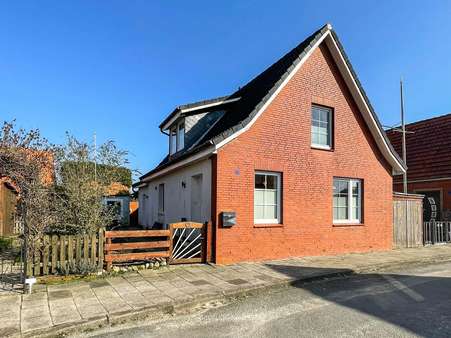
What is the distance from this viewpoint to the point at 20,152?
909cm

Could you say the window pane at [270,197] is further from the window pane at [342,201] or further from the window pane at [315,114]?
the window pane at [315,114]

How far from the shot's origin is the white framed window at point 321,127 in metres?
13.2

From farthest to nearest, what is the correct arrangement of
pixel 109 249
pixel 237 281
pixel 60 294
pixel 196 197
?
1. pixel 196 197
2. pixel 109 249
3. pixel 237 281
4. pixel 60 294

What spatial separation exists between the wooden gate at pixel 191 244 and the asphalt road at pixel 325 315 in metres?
2.98

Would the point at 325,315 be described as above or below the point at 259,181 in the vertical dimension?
below

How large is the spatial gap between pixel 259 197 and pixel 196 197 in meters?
2.32

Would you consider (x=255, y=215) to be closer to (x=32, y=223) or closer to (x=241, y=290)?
(x=241, y=290)

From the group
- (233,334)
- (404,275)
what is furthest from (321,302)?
(404,275)

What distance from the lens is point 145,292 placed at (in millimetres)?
7641

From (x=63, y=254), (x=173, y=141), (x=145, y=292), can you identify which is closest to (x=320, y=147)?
(x=173, y=141)

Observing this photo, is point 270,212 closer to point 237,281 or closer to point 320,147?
point 320,147

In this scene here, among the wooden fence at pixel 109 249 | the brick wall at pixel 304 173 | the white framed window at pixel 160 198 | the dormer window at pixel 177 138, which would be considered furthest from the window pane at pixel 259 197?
the white framed window at pixel 160 198

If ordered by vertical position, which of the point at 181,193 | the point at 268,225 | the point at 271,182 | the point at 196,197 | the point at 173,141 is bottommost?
the point at 268,225

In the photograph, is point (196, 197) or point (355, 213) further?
point (355, 213)
